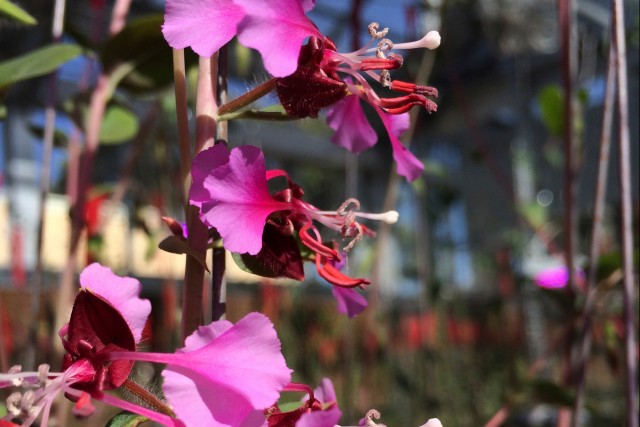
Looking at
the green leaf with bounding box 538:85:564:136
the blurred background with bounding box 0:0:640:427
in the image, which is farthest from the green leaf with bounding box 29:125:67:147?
the green leaf with bounding box 538:85:564:136

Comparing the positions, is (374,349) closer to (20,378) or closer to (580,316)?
(580,316)

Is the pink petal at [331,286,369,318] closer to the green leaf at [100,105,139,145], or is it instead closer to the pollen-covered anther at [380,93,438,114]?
the pollen-covered anther at [380,93,438,114]

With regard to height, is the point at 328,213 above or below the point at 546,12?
below

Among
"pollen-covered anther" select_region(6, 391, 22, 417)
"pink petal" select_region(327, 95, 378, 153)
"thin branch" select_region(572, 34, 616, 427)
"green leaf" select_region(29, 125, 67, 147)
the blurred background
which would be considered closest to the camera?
"pollen-covered anther" select_region(6, 391, 22, 417)

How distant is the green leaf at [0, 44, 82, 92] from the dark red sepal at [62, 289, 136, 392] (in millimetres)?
165

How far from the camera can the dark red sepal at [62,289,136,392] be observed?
0.62 feet

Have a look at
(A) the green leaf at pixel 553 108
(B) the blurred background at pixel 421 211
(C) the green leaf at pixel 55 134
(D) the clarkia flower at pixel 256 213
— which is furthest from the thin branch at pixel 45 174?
(A) the green leaf at pixel 553 108

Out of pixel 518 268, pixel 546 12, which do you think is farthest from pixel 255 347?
pixel 546 12

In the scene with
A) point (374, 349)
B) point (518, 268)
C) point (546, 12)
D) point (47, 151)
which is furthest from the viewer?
point (546, 12)

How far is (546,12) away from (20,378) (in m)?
2.93

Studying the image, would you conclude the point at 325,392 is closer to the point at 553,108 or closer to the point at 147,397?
the point at 147,397

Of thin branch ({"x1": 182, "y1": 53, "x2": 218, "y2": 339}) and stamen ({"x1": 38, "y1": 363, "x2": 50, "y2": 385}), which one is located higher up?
thin branch ({"x1": 182, "y1": 53, "x2": 218, "y2": 339})

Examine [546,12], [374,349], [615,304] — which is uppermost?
[546,12]

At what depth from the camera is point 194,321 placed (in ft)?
0.70
